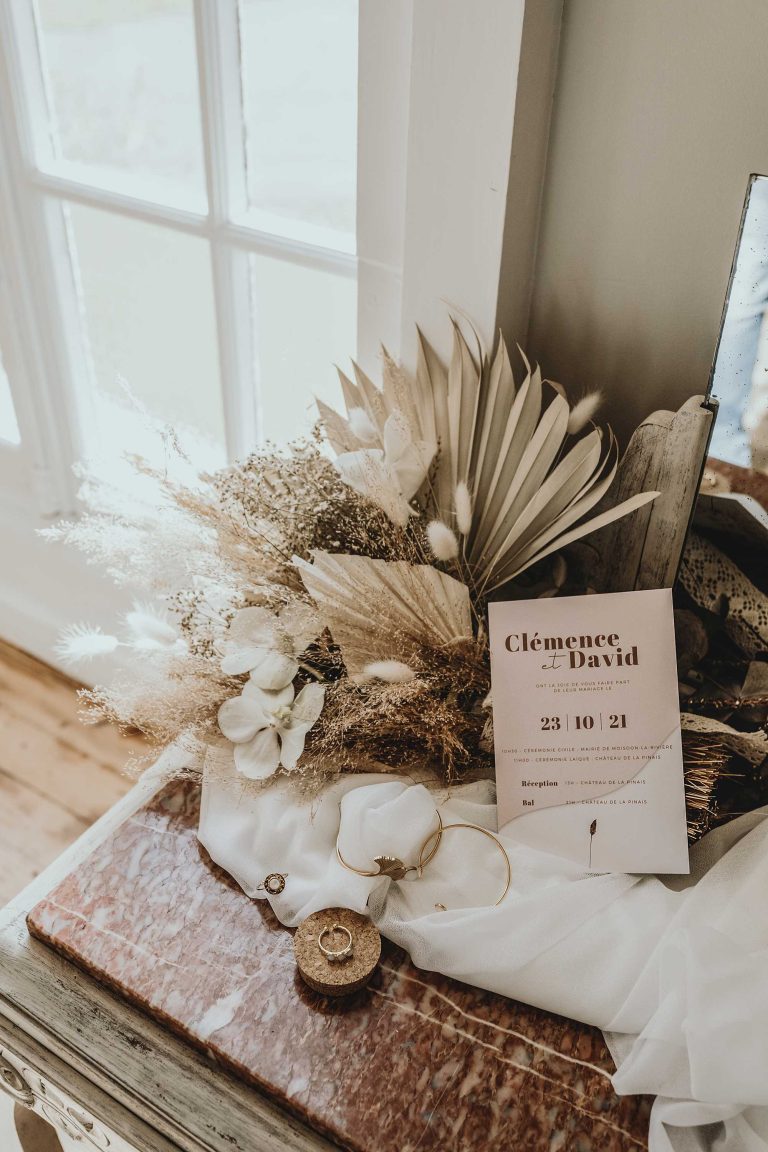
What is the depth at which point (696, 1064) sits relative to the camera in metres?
0.64

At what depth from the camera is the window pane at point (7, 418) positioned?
1.81 m

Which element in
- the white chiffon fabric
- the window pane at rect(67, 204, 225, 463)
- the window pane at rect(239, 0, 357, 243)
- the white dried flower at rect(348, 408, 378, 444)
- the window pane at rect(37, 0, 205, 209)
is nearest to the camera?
A: the white chiffon fabric

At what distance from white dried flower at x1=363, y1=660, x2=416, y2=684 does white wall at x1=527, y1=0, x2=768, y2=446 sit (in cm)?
43

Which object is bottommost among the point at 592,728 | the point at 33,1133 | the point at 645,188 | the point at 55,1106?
the point at 33,1133

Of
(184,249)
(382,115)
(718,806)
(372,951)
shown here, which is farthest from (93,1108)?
(184,249)

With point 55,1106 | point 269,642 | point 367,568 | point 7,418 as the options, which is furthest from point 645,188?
point 7,418

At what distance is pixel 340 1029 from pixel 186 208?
1.11 m

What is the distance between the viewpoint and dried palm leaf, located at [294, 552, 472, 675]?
86 centimetres

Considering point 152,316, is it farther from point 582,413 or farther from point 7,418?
point 582,413

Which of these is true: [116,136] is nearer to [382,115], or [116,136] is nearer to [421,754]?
[382,115]

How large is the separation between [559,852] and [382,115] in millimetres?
806

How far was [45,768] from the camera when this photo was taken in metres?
1.86

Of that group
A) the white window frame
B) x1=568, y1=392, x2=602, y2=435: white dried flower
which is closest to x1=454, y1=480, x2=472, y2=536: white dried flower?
x1=568, y1=392, x2=602, y2=435: white dried flower

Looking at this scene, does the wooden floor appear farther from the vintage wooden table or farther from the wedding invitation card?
the wedding invitation card
